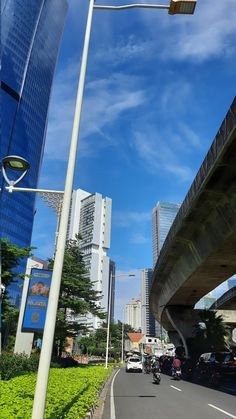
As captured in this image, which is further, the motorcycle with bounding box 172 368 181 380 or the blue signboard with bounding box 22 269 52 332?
the motorcycle with bounding box 172 368 181 380

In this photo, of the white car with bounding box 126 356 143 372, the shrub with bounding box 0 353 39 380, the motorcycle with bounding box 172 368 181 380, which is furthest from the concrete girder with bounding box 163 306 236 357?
the shrub with bounding box 0 353 39 380

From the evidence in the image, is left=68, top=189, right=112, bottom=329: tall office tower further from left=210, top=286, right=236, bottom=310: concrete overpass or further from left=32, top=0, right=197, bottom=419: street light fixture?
left=32, top=0, right=197, bottom=419: street light fixture

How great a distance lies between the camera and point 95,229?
4973 inches

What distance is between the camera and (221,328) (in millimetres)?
41594

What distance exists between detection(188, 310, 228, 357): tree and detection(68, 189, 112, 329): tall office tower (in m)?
82.1

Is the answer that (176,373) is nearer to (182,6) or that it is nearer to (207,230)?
(207,230)

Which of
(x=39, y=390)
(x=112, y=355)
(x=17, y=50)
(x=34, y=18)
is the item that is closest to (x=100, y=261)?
(x=112, y=355)

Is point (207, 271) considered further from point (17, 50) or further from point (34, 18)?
point (34, 18)

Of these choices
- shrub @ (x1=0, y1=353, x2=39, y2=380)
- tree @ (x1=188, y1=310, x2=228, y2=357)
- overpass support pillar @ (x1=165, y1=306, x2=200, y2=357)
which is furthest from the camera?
overpass support pillar @ (x1=165, y1=306, x2=200, y2=357)

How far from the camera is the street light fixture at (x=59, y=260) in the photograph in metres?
5.28

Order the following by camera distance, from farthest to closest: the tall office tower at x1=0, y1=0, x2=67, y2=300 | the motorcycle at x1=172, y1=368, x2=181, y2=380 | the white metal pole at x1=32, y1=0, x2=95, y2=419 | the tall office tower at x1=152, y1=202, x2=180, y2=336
→ the tall office tower at x1=152, y1=202, x2=180, y2=336, the tall office tower at x1=0, y1=0, x2=67, y2=300, the motorcycle at x1=172, y1=368, x2=181, y2=380, the white metal pole at x1=32, y1=0, x2=95, y2=419

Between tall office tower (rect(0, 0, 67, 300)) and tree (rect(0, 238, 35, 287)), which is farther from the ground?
tall office tower (rect(0, 0, 67, 300))

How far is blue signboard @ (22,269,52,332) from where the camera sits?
1966cm

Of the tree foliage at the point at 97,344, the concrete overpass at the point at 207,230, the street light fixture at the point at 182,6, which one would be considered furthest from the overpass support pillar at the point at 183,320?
the tree foliage at the point at 97,344
